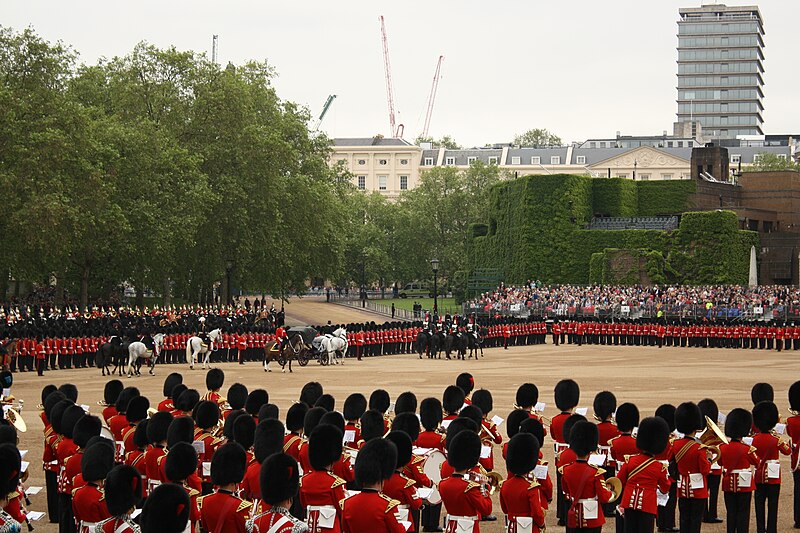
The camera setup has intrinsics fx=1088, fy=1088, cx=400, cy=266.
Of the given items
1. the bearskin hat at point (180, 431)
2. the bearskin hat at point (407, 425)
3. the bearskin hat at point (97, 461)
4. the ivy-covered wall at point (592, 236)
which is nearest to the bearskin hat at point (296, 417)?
the bearskin hat at point (407, 425)

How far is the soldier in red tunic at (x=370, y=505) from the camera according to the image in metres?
7.68

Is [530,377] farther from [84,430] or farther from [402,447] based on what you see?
[402,447]

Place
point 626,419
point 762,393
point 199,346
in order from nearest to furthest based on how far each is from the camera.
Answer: point 626,419 → point 762,393 → point 199,346

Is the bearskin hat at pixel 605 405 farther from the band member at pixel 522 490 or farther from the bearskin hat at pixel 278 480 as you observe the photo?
the bearskin hat at pixel 278 480

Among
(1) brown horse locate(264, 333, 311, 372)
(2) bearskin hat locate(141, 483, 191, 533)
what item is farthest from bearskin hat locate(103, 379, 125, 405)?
(1) brown horse locate(264, 333, 311, 372)

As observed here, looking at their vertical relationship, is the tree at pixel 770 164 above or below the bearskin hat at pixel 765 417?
above

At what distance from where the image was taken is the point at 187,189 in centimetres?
4866

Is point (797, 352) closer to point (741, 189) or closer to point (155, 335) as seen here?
point (155, 335)

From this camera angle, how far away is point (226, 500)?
801 centimetres

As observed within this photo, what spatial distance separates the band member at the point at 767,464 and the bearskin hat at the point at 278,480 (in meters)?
5.66

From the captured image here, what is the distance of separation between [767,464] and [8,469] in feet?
24.4

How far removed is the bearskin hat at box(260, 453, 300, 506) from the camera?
7.79 m

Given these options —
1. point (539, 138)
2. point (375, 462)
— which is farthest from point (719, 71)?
point (375, 462)

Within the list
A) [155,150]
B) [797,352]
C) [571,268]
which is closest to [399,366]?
[797,352]
